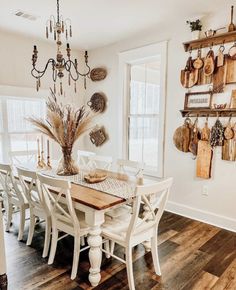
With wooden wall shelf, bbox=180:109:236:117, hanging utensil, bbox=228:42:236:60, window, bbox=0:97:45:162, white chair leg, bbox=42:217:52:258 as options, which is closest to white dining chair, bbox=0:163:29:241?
white chair leg, bbox=42:217:52:258

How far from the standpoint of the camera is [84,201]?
1841 mm

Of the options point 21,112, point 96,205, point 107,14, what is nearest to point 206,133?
point 96,205

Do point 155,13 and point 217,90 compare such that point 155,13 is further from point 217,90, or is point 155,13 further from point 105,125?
point 105,125

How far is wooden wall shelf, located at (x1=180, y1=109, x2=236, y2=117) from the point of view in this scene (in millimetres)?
2764

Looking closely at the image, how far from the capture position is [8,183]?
2.69m

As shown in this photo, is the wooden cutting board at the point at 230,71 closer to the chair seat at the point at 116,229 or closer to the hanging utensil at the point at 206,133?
the hanging utensil at the point at 206,133

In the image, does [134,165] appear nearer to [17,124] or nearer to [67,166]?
[67,166]

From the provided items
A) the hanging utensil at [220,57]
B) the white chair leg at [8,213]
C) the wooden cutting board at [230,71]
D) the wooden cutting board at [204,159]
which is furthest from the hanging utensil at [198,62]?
the white chair leg at [8,213]

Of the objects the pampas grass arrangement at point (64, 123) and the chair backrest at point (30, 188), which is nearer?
the chair backrest at point (30, 188)

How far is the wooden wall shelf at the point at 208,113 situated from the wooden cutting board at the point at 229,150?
324 mm

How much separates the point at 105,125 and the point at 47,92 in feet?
3.91

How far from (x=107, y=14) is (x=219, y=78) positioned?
63.8 inches

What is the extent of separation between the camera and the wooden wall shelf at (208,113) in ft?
9.07

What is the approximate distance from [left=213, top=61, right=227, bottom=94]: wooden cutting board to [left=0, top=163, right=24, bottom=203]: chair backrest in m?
2.56
